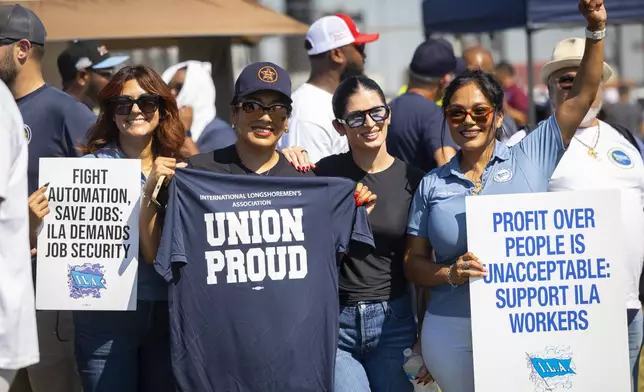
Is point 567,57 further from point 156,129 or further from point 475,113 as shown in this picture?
point 156,129

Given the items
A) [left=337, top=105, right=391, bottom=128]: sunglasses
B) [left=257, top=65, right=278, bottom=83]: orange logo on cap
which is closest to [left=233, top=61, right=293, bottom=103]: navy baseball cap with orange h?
[left=257, top=65, right=278, bottom=83]: orange logo on cap

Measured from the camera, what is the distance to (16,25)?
506 centimetres

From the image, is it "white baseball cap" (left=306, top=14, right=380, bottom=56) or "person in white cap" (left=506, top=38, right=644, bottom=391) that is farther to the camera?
"white baseball cap" (left=306, top=14, right=380, bottom=56)

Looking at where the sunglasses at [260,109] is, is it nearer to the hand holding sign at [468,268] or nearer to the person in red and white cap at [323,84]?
the hand holding sign at [468,268]

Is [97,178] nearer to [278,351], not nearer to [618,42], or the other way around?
[278,351]

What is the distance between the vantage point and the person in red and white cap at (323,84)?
6.16m

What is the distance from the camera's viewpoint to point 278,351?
14.4ft

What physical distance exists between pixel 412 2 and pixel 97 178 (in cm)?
1014

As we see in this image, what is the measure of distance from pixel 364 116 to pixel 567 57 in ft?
4.11

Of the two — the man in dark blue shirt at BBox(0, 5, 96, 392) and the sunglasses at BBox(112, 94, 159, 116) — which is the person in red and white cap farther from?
the sunglasses at BBox(112, 94, 159, 116)

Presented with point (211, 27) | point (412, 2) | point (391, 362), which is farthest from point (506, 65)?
point (391, 362)

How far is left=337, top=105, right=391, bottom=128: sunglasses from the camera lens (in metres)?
4.77

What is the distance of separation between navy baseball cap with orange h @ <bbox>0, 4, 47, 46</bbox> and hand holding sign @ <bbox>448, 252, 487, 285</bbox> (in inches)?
→ 93.4

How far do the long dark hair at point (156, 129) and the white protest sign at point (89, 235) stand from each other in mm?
226
